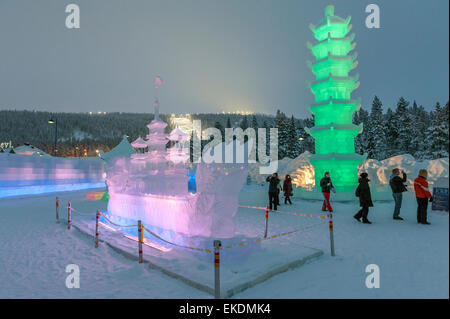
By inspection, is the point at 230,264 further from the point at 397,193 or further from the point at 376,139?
the point at 376,139

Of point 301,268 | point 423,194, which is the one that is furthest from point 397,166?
point 301,268

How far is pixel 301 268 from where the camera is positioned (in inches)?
223

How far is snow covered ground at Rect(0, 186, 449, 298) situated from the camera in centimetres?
421

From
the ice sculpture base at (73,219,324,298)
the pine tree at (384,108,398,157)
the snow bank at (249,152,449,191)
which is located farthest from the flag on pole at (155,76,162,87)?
the pine tree at (384,108,398,157)

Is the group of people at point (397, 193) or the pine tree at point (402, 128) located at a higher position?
the pine tree at point (402, 128)

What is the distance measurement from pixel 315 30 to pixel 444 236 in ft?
69.3

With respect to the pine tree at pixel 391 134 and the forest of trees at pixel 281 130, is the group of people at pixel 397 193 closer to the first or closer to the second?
the forest of trees at pixel 281 130

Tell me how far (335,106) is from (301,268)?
52.2 ft

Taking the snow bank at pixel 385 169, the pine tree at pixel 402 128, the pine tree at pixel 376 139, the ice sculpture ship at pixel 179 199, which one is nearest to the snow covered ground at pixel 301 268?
the ice sculpture ship at pixel 179 199

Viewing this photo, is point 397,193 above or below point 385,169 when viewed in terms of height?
below

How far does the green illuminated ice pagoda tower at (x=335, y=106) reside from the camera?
18.8 m

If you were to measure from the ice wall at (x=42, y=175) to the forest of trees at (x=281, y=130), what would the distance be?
2865 cm

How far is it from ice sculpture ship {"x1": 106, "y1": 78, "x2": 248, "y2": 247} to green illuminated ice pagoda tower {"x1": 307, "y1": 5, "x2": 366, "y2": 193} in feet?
44.2

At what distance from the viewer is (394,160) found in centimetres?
2048
